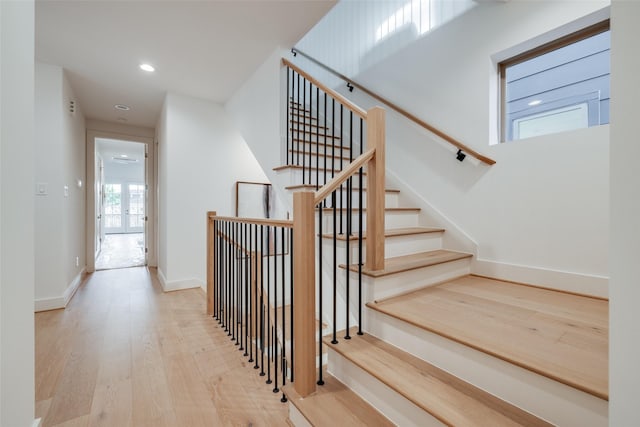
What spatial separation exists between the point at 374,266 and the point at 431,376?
604mm

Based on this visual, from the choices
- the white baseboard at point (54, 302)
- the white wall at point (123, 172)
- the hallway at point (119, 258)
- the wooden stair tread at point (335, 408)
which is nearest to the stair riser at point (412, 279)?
the wooden stair tread at point (335, 408)

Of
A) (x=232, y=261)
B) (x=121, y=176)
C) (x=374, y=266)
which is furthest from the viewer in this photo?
(x=121, y=176)

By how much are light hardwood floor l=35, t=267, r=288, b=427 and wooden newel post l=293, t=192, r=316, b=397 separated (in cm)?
27

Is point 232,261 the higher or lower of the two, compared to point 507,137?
lower

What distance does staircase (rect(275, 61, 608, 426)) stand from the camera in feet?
3.19

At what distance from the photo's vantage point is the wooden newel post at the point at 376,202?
1.63m

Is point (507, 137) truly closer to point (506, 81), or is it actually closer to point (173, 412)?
point (506, 81)

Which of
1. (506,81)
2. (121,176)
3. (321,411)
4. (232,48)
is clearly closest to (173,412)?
(321,411)

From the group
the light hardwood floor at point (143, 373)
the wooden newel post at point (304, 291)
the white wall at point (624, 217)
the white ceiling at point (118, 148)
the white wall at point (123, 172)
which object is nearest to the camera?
the white wall at point (624, 217)

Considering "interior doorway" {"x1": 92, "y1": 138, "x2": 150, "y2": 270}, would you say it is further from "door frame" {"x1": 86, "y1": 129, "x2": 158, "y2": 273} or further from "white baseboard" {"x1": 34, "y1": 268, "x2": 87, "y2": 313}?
"white baseboard" {"x1": 34, "y1": 268, "x2": 87, "y2": 313}

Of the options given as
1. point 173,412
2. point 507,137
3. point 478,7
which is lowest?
point 173,412

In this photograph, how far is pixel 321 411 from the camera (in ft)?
4.01

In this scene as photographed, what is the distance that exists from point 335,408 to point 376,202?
1.03 metres

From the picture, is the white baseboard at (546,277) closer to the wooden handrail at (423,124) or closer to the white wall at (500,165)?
the white wall at (500,165)
